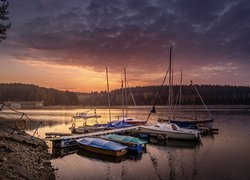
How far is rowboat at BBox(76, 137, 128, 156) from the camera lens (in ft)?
97.8

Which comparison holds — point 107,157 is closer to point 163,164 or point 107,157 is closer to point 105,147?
point 105,147

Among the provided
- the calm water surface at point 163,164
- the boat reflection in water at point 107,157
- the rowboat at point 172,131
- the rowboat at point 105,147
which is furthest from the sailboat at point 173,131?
the rowboat at point 105,147

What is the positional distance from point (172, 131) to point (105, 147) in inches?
647

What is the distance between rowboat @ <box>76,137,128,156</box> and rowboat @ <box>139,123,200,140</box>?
1448cm

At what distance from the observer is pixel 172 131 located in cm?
4325

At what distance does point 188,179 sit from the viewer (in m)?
23.0

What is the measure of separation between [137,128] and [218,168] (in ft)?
80.0

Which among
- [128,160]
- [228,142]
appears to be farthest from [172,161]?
[228,142]

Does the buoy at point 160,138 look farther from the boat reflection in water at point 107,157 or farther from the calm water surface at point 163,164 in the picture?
the boat reflection in water at point 107,157

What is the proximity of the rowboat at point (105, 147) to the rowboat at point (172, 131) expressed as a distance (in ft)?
47.5

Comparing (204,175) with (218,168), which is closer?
(204,175)

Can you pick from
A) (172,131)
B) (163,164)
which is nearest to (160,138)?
(172,131)

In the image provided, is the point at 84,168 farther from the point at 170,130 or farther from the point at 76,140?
the point at 170,130

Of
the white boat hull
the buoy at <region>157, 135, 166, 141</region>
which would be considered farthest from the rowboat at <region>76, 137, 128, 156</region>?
the white boat hull
